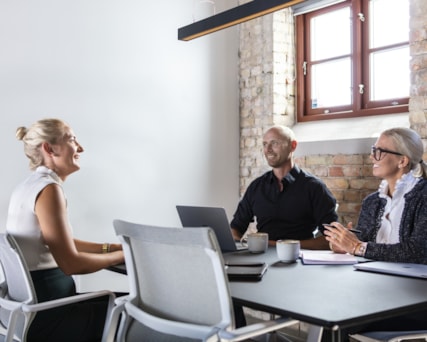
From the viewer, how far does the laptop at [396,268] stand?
2.11 meters

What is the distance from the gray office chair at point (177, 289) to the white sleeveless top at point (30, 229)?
0.64 m

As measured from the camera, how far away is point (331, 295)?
1.81 metres

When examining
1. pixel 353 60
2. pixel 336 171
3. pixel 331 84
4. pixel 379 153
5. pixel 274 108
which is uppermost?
pixel 353 60

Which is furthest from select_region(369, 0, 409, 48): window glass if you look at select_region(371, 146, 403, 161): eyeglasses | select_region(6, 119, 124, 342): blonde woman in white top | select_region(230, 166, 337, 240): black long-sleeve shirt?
select_region(6, 119, 124, 342): blonde woman in white top

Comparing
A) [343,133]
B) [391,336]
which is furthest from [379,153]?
[343,133]

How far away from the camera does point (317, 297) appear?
1.78 meters

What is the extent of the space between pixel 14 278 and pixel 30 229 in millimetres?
215

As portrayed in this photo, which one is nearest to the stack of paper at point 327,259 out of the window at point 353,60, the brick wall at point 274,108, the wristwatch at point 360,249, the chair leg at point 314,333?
the wristwatch at point 360,249

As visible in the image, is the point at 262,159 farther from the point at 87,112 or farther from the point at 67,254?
the point at 67,254

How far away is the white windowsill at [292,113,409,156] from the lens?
3.92m

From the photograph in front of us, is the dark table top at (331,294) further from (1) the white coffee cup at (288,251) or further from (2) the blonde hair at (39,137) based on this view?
(2) the blonde hair at (39,137)

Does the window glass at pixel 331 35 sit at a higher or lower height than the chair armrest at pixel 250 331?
higher

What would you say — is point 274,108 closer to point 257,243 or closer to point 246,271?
point 257,243

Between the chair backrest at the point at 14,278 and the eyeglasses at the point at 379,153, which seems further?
the eyeglasses at the point at 379,153
